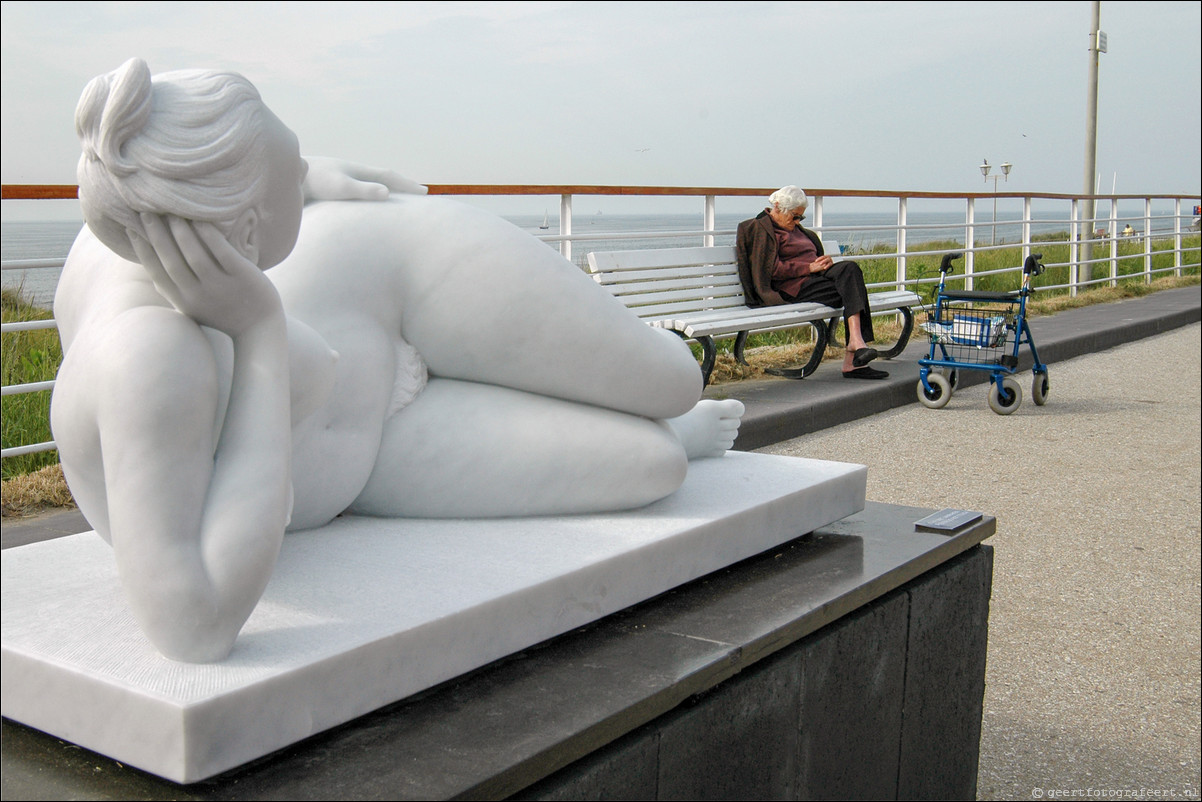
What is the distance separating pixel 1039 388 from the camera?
700 cm

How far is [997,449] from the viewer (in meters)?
5.81

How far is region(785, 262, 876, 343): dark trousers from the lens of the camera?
727 cm

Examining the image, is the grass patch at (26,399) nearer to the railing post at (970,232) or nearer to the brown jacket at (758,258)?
the brown jacket at (758,258)

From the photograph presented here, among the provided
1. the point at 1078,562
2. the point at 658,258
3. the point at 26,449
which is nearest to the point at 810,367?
the point at 658,258

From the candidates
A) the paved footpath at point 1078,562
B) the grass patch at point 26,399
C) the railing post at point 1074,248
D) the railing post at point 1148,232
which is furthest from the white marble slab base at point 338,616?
the railing post at point 1148,232

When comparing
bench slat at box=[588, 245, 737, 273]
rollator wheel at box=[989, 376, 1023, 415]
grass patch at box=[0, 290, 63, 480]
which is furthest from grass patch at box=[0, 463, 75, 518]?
rollator wheel at box=[989, 376, 1023, 415]

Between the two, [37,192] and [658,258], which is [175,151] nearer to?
[37,192]

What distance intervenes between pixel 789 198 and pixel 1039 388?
6.34ft

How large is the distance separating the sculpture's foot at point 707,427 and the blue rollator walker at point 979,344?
14.6 feet

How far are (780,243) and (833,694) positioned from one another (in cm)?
575

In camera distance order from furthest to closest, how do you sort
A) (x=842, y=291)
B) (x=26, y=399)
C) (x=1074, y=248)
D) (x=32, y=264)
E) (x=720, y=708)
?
(x=1074, y=248) → (x=842, y=291) → (x=26, y=399) → (x=32, y=264) → (x=720, y=708)

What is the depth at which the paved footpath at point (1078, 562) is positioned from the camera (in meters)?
2.73

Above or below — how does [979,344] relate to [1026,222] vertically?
below

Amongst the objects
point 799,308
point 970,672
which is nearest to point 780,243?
point 799,308
